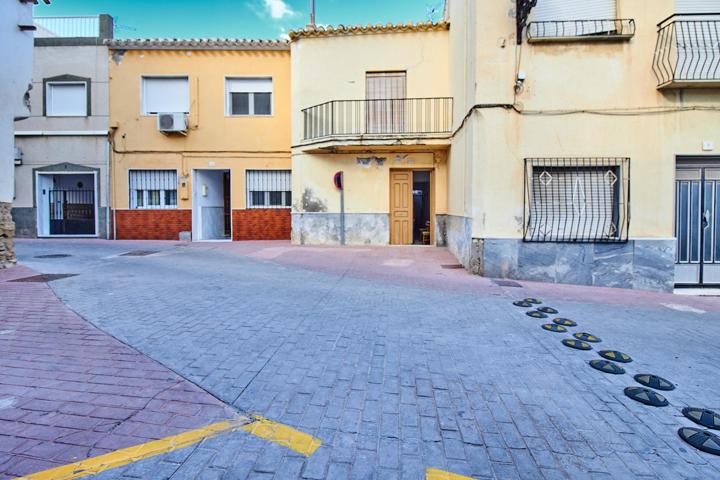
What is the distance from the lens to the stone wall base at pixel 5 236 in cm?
813

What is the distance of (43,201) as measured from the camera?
48.2ft

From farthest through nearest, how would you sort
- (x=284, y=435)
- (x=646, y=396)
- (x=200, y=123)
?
(x=200, y=123)
(x=646, y=396)
(x=284, y=435)

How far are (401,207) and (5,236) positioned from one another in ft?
31.7

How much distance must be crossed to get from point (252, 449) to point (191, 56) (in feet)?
48.9

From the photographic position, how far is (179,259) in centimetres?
998

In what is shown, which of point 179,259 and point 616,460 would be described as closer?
point 616,460

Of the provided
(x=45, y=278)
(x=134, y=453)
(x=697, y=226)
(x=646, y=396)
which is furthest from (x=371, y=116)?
(x=134, y=453)

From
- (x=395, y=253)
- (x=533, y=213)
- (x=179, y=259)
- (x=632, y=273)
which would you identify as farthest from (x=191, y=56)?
(x=632, y=273)

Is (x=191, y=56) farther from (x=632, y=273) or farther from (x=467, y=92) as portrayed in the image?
(x=632, y=273)

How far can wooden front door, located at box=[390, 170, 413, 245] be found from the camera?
13156mm

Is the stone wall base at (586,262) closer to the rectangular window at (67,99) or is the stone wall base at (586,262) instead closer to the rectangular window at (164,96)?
the rectangular window at (164,96)

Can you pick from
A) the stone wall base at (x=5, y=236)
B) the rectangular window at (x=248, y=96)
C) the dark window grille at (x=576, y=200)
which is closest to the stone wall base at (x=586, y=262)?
the dark window grille at (x=576, y=200)

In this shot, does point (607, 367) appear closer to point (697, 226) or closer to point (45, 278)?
point (697, 226)

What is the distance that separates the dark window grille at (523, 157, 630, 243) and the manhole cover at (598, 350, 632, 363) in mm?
4012
